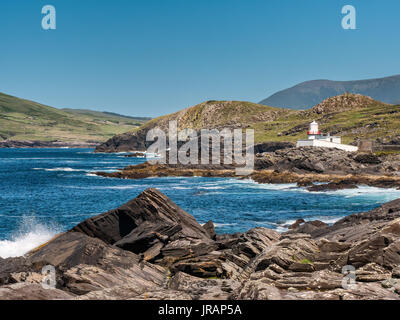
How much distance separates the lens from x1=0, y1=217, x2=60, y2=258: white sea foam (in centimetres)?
2758

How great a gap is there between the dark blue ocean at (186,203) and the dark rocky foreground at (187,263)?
10467mm

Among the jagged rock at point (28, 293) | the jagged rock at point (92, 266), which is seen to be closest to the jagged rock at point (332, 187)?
the jagged rock at point (92, 266)

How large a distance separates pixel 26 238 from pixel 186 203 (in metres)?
24.2

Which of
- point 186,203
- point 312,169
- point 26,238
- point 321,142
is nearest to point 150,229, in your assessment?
point 26,238

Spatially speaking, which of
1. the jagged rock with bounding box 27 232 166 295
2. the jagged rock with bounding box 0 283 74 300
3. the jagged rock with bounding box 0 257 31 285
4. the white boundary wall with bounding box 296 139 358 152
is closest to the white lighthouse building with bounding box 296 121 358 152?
the white boundary wall with bounding box 296 139 358 152

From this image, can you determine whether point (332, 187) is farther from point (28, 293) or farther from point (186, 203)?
point (28, 293)

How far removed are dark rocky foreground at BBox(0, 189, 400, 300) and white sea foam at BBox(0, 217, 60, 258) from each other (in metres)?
7.66

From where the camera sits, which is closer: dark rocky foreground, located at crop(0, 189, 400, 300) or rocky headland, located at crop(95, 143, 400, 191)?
dark rocky foreground, located at crop(0, 189, 400, 300)

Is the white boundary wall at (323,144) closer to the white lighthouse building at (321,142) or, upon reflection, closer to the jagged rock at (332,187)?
the white lighthouse building at (321,142)

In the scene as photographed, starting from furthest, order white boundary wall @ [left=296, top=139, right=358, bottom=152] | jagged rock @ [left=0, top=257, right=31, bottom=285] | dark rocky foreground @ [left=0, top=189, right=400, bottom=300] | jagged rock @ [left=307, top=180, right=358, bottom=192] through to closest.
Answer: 1. white boundary wall @ [left=296, top=139, right=358, bottom=152]
2. jagged rock @ [left=307, top=180, right=358, bottom=192]
3. jagged rock @ [left=0, top=257, right=31, bottom=285]
4. dark rocky foreground @ [left=0, top=189, right=400, bottom=300]

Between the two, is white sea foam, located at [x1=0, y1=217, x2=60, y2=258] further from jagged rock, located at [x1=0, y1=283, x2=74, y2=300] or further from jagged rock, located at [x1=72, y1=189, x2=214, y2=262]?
jagged rock, located at [x1=0, y1=283, x2=74, y2=300]

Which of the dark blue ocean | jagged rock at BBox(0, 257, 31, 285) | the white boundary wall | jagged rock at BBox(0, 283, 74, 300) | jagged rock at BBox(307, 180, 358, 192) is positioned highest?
the white boundary wall

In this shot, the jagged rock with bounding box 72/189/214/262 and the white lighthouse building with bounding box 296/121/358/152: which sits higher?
the white lighthouse building with bounding box 296/121/358/152
